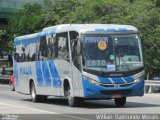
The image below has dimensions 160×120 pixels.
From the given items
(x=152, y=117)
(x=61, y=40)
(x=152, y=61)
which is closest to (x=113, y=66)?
(x=61, y=40)

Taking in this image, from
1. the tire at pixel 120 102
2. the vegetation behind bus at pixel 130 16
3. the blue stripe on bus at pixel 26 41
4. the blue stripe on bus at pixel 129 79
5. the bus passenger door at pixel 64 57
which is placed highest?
the vegetation behind bus at pixel 130 16

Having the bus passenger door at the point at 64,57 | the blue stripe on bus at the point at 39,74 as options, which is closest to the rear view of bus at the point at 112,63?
the bus passenger door at the point at 64,57

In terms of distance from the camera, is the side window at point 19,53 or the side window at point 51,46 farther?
the side window at point 19,53

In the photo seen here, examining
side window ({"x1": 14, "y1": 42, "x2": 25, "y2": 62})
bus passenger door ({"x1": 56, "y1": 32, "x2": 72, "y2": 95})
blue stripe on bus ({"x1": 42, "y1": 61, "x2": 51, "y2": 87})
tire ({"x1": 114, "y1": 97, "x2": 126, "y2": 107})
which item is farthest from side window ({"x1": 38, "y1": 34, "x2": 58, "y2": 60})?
tire ({"x1": 114, "y1": 97, "x2": 126, "y2": 107})

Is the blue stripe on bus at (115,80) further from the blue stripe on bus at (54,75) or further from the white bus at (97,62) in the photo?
the blue stripe on bus at (54,75)

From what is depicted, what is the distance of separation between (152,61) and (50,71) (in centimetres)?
1666

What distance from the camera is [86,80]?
64.3 feet

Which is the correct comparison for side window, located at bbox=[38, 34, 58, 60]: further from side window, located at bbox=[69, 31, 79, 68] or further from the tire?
the tire

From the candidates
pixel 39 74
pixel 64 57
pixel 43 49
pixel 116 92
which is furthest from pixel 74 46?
pixel 39 74

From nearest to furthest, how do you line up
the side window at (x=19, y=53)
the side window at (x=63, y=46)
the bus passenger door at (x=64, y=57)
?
the bus passenger door at (x=64, y=57), the side window at (x=63, y=46), the side window at (x=19, y=53)

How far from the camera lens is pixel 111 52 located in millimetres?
19906

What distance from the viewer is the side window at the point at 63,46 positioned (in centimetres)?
2092

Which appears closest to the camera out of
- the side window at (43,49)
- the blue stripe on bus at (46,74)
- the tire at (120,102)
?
the tire at (120,102)

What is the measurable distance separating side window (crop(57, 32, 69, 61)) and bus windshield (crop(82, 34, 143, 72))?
1235mm
